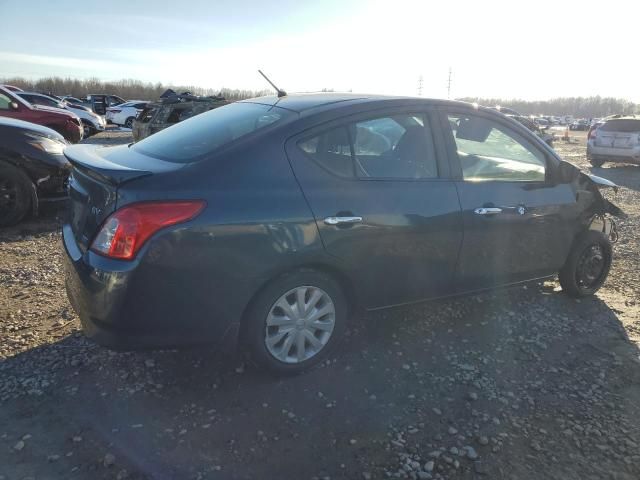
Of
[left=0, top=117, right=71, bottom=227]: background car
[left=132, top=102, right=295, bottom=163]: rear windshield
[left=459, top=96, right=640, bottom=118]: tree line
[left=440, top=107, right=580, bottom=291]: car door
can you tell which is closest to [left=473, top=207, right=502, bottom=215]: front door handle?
[left=440, top=107, right=580, bottom=291]: car door

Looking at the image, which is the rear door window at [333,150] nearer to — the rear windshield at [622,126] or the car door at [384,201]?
the car door at [384,201]

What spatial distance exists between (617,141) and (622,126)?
0.50 m

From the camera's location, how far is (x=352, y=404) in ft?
9.41

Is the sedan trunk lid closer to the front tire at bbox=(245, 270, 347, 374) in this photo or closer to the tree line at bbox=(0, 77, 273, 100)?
the front tire at bbox=(245, 270, 347, 374)

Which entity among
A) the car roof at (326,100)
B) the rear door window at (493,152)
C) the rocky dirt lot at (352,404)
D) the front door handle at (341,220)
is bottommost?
the rocky dirt lot at (352,404)

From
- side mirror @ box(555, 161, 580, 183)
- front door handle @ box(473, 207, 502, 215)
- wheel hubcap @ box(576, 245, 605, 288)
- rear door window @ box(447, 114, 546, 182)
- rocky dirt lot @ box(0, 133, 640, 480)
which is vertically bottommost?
rocky dirt lot @ box(0, 133, 640, 480)

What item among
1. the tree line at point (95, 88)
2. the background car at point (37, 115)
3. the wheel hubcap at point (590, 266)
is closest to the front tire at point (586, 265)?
the wheel hubcap at point (590, 266)

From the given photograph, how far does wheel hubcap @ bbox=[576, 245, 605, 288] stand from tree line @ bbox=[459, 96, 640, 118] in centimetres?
11223

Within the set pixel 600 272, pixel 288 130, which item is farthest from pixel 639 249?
pixel 288 130

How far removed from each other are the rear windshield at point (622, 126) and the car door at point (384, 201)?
547 inches

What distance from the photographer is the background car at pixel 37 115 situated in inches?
408

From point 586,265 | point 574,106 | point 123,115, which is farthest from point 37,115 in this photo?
point 574,106

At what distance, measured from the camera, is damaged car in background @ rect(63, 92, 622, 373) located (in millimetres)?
2523

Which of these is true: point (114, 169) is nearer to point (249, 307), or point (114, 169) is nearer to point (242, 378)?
point (249, 307)
